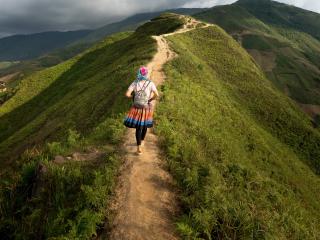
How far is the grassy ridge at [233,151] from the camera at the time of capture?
11758 mm

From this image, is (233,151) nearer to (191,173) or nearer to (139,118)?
(139,118)

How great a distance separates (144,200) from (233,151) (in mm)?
17351

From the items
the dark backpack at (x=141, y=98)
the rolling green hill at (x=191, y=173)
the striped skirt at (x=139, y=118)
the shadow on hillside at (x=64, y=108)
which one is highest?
the dark backpack at (x=141, y=98)

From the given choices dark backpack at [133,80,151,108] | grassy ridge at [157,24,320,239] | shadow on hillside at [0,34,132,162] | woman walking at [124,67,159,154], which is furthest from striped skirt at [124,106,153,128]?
shadow on hillside at [0,34,132,162]

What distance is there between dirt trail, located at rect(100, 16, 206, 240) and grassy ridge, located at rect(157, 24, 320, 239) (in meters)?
0.56

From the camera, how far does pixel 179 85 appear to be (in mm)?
33688

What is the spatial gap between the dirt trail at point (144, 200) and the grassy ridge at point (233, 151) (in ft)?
1.84

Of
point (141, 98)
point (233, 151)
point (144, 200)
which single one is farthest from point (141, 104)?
point (233, 151)

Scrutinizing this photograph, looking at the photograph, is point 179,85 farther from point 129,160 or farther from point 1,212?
point 1,212

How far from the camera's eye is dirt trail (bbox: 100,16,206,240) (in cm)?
1087

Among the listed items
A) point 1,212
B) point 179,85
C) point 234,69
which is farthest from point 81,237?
point 234,69

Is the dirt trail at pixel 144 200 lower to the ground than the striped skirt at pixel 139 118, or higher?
lower

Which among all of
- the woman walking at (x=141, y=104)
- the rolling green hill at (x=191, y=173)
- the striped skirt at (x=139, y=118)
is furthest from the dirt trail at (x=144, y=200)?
the striped skirt at (x=139, y=118)

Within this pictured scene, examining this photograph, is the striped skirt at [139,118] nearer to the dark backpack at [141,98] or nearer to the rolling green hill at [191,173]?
the dark backpack at [141,98]
